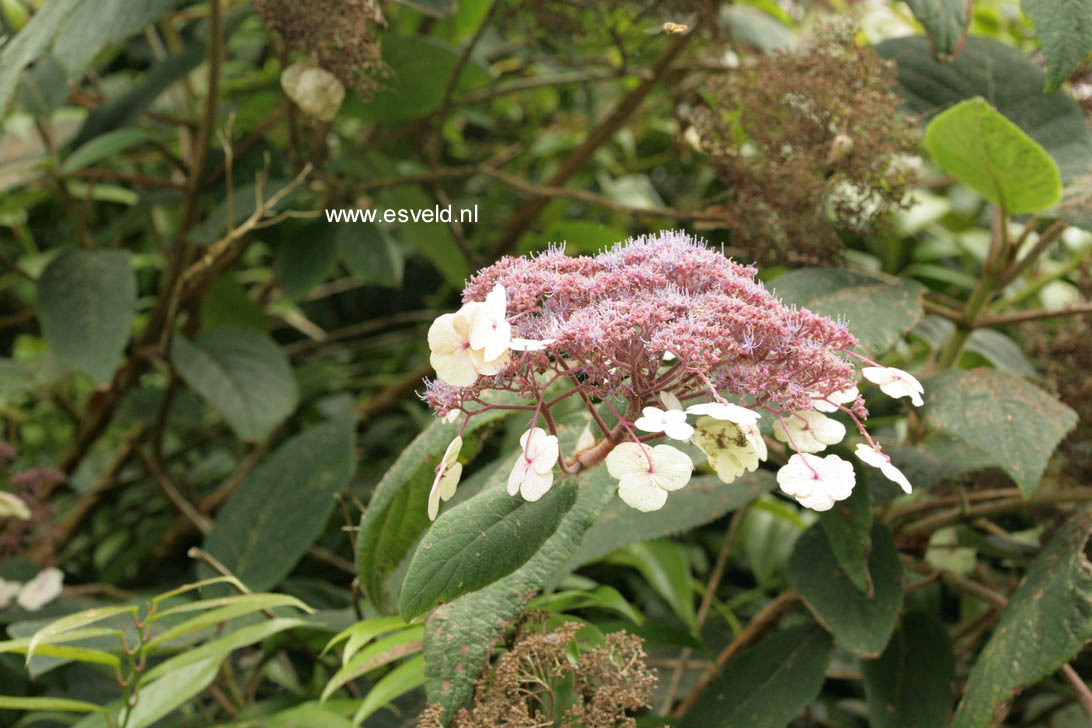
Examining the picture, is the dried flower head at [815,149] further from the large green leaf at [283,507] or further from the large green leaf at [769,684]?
the large green leaf at [283,507]

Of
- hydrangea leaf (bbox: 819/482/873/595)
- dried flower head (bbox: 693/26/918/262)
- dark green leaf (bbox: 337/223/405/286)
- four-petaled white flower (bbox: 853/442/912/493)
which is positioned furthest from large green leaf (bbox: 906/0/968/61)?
dark green leaf (bbox: 337/223/405/286)

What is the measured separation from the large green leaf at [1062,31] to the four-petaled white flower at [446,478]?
569 millimetres

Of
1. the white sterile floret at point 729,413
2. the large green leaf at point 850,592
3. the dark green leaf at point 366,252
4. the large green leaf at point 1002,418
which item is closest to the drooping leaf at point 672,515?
the large green leaf at point 850,592

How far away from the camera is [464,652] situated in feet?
1.98

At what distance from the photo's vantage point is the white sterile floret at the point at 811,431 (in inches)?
21.9

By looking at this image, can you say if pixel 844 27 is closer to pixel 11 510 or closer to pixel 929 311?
pixel 929 311

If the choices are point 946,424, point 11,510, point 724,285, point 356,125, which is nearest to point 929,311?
point 946,424

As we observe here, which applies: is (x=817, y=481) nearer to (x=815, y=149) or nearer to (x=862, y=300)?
(x=862, y=300)

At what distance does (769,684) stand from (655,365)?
0.47 meters

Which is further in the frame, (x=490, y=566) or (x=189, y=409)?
(x=189, y=409)

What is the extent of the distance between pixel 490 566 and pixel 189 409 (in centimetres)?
104

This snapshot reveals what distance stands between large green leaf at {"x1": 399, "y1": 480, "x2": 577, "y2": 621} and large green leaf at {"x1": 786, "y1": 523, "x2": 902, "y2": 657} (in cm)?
39

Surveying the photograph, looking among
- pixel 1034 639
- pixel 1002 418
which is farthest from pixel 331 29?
pixel 1034 639

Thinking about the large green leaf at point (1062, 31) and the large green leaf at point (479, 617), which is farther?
the large green leaf at point (1062, 31)
